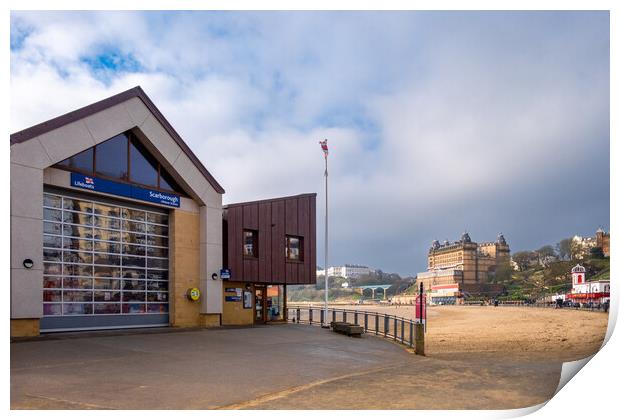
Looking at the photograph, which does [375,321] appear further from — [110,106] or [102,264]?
[110,106]

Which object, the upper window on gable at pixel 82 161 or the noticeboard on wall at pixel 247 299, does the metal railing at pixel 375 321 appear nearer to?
the noticeboard on wall at pixel 247 299

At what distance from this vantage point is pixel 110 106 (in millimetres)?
17547

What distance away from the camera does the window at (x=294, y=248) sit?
24953mm

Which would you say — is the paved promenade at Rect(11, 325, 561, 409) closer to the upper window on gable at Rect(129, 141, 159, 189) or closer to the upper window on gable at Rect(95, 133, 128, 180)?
the upper window on gable at Rect(95, 133, 128, 180)

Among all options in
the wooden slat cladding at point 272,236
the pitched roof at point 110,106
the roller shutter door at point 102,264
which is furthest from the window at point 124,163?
the wooden slat cladding at point 272,236

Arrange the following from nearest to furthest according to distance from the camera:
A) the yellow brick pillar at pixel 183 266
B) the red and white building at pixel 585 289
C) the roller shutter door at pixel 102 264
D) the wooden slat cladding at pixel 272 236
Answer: the roller shutter door at pixel 102 264
the yellow brick pillar at pixel 183 266
the wooden slat cladding at pixel 272 236
the red and white building at pixel 585 289

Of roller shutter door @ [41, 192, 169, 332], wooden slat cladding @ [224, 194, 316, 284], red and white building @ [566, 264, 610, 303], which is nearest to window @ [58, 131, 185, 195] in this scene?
roller shutter door @ [41, 192, 169, 332]

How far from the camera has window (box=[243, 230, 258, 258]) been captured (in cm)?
2272

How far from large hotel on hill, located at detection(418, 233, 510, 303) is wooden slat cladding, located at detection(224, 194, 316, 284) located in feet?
351

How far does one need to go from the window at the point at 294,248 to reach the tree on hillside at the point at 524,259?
116m

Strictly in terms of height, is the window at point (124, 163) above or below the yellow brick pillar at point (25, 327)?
above

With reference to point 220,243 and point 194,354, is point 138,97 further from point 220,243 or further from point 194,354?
point 194,354

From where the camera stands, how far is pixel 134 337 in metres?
16.2

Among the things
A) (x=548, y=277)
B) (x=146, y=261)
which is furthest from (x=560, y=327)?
(x=548, y=277)
